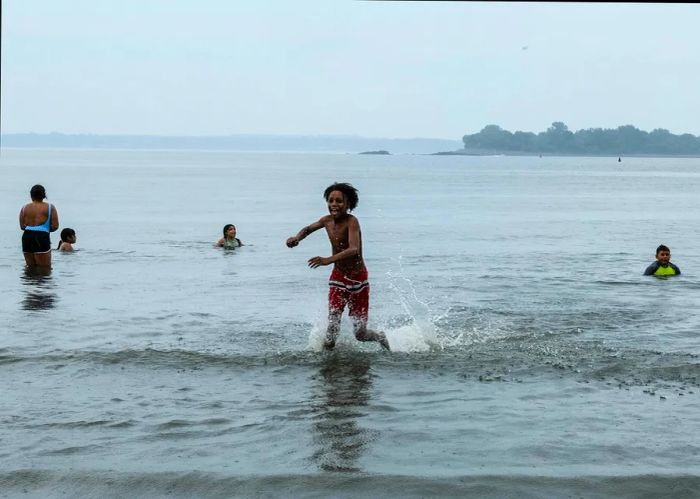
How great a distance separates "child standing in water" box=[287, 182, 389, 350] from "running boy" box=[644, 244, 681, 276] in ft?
31.5

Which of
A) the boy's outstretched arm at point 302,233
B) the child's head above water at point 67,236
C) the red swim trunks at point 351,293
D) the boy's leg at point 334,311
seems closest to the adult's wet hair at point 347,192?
the boy's outstretched arm at point 302,233

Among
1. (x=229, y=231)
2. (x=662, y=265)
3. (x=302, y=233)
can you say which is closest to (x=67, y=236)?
(x=229, y=231)

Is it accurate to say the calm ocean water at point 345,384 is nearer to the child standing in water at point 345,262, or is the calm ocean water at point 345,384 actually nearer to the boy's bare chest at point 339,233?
the child standing in water at point 345,262

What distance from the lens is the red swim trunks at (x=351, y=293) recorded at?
383 inches

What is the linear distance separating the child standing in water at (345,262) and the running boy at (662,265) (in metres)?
9.61

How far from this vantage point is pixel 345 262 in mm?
9672

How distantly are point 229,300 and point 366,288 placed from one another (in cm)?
537

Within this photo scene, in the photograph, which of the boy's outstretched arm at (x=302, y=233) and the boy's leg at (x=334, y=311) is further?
the boy's leg at (x=334, y=311)

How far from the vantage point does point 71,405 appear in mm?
7957

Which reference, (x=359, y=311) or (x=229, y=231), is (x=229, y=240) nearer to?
(x=229, y=231)

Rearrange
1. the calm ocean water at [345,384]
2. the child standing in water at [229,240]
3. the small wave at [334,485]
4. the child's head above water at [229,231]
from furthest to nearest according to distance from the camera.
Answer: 1. the child standing in water at [229,240]
2. the child's head above water at [229,231]
3. the calm ocean water at [345,384]
4. the small wave at [334,485]

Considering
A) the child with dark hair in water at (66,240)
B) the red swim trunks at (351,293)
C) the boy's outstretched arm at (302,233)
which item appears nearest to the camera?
the boy's outstretched arm at (302,233)

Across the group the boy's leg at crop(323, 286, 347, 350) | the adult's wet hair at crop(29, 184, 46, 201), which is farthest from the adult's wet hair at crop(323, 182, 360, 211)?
the adult's wet hair at crop(29, 184, 46, 201)

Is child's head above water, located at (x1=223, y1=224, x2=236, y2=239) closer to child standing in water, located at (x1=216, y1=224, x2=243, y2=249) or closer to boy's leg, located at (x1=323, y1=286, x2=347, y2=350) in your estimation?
child standing in water, located at (x1=216, y1=224, x2=243, y2=249)
